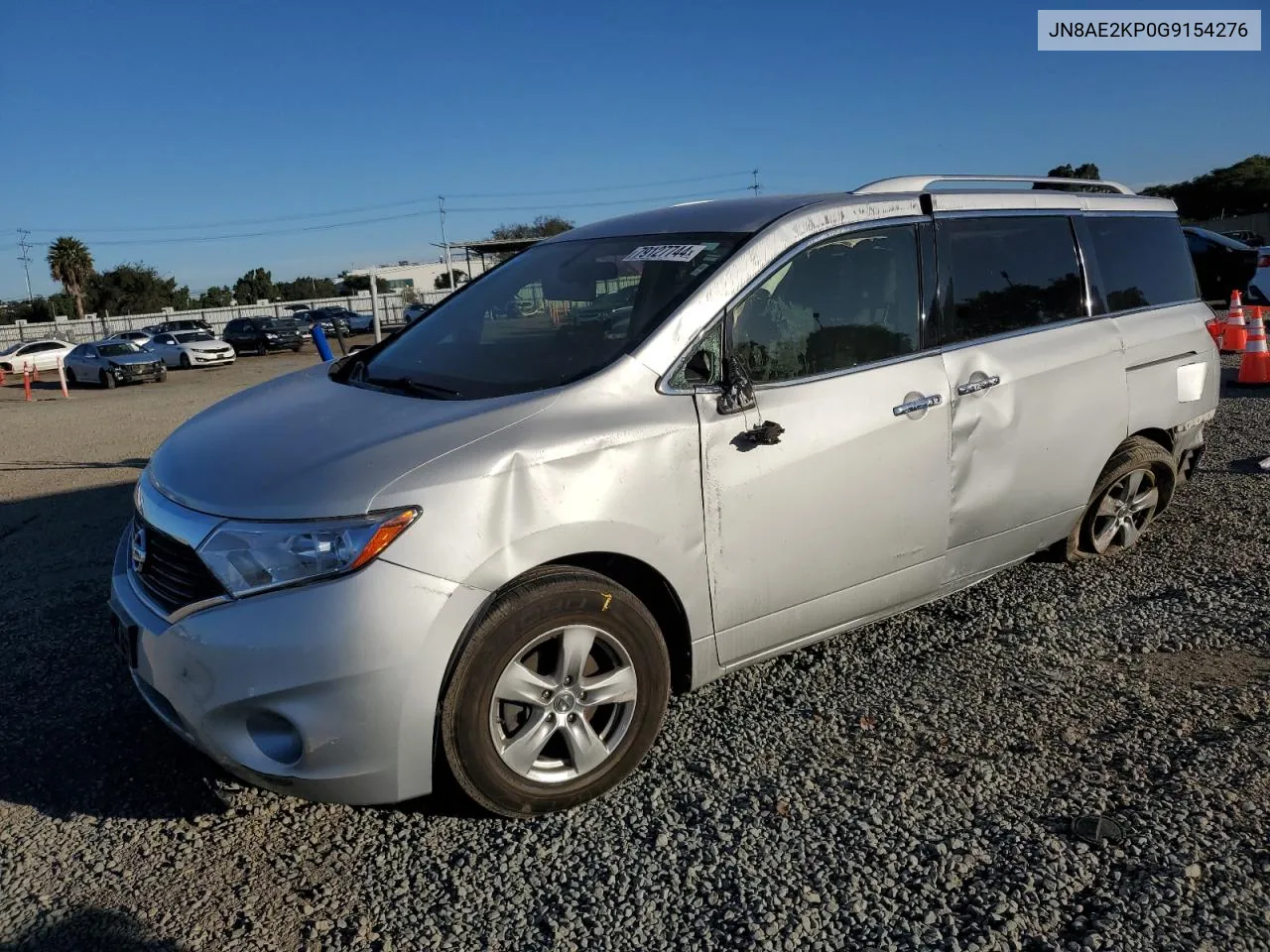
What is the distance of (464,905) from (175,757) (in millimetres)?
1387

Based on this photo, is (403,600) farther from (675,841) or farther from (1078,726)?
(1078,726)

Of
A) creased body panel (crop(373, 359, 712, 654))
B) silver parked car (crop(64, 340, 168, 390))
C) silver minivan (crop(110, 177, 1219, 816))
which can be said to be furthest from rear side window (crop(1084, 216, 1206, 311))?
silver parked car (crop(64, 340, 168, 390))

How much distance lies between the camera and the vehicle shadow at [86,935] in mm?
2365

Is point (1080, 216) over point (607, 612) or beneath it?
over

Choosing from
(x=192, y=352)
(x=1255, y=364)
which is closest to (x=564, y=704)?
(x=1255, y=364)

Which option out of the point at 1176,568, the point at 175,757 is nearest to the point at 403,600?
the point at 175,757

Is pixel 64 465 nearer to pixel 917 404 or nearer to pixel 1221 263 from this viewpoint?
pixel 917 404

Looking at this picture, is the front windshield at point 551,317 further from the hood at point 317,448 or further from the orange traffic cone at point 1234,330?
the orange traffic cone at point 1234,330

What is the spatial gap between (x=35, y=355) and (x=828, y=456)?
1470 inches

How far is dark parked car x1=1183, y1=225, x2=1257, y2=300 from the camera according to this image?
19219 millimetres

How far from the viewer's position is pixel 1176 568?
4.67m

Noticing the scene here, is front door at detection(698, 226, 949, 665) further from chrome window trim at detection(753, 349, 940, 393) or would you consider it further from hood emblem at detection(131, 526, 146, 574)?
hood emblem at detection(131, 526, 146, 574)

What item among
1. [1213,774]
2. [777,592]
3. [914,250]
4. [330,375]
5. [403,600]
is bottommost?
[1213,774]

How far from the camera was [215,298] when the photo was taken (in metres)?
96.1
